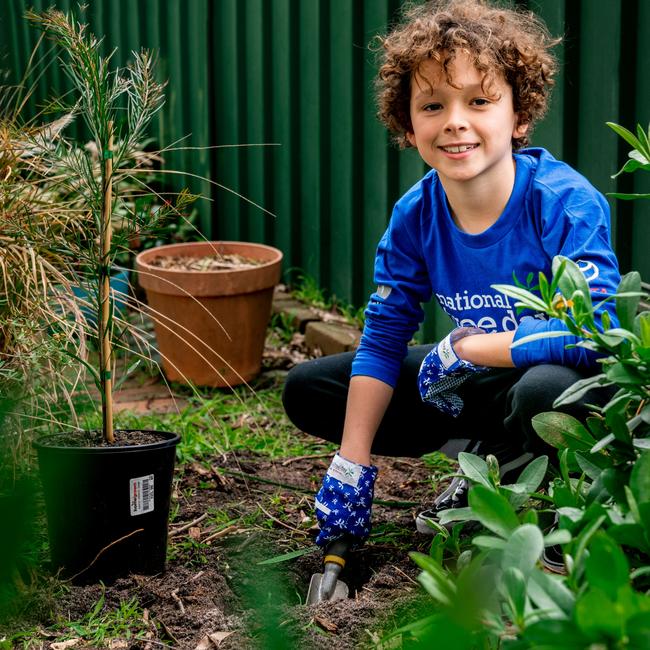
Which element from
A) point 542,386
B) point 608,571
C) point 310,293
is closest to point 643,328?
point 608,571

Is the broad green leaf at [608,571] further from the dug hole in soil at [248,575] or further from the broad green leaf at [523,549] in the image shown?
the dug hole in soil at [248,575]

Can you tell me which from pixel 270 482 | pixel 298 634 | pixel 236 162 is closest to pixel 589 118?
pixel 270 482

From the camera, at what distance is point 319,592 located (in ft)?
6.02

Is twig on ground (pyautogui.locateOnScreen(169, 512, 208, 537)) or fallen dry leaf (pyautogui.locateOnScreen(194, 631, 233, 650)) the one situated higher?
fallen dry leaf (pyautogui.locateOnScreen(194, 631, 233, 650))

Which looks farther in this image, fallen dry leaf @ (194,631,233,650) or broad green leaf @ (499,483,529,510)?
fallen dry leaf @ (194,631,233,650)

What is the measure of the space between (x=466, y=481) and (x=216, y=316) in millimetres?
1711

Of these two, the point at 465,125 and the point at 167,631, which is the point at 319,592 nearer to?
the point at 167,631

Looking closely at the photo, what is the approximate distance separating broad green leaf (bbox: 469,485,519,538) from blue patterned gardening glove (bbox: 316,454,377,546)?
46.0 inches

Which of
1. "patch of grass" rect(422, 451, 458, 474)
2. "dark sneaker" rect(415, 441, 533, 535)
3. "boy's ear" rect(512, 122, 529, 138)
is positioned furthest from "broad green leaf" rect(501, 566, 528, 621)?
"patch of grass" rect(422, 451, 458, 474)

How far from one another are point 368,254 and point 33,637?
2.57 meters

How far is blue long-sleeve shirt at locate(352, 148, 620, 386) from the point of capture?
186cm

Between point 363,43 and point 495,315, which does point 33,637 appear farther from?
point 363,43

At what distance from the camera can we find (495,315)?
2104 millimetres

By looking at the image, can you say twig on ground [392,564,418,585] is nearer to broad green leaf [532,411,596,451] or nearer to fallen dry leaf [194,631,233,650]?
fallen dry leaf [194,631,233,650]
